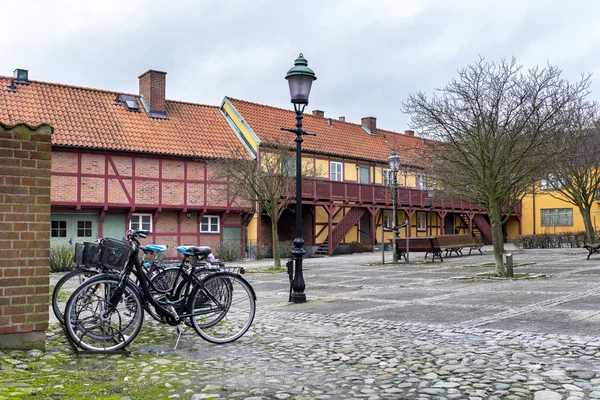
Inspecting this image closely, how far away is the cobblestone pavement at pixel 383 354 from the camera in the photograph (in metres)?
4.48

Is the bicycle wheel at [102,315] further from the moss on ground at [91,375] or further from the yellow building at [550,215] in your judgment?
the yellow building at [550,215]

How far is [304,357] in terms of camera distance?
570cm

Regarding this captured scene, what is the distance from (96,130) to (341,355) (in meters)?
21.5

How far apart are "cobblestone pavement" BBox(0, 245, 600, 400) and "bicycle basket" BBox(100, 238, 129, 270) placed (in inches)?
34.0

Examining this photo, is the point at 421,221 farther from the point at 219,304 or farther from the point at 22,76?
the point at 219,304

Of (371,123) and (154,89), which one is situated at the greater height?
(371,123)

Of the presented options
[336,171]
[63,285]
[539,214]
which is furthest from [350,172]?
[63,285]

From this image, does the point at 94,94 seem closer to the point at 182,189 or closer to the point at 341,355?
the point at 182,189

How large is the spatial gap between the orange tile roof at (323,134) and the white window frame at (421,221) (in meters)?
4.06

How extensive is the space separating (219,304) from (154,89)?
76.7 ft

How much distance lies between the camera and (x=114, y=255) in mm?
6008

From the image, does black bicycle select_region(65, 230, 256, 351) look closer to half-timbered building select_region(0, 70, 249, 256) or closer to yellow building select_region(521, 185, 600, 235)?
half-timbered building select_region(0, 70, 249, 256)

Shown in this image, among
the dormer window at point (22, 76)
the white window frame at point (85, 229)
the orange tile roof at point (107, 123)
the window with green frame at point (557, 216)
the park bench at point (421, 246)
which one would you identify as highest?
the dormer window at point (22, 76)

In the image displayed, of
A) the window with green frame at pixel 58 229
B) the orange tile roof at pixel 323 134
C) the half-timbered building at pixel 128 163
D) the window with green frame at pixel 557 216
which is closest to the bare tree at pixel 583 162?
the orange tile roof at pixel 323 134
